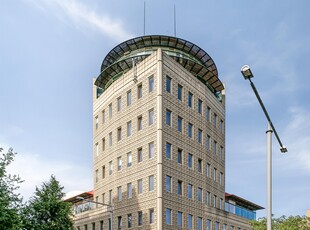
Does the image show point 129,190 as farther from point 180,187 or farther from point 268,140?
point 268,140

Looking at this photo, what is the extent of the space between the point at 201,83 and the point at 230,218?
18622 millimetres

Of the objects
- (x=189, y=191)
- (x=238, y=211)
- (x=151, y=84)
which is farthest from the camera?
(x=238, y=211)

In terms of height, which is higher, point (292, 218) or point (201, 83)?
point (201, 83)

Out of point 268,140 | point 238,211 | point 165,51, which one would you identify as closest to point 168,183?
point 165,51

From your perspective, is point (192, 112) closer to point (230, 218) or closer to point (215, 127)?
point (215, 127)

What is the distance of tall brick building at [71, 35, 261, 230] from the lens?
4544 cm

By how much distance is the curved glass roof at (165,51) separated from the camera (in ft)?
174

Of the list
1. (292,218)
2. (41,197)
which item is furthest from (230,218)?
(41,197)

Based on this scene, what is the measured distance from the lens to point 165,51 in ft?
174

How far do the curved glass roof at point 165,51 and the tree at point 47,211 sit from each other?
58.3 ft

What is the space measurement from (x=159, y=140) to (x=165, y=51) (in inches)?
520

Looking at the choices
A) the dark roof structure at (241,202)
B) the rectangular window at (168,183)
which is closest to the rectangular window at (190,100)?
the rectangular window at (168,183)

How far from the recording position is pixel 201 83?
53031 millimetres

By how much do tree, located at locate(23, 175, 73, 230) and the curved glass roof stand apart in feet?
58.3
